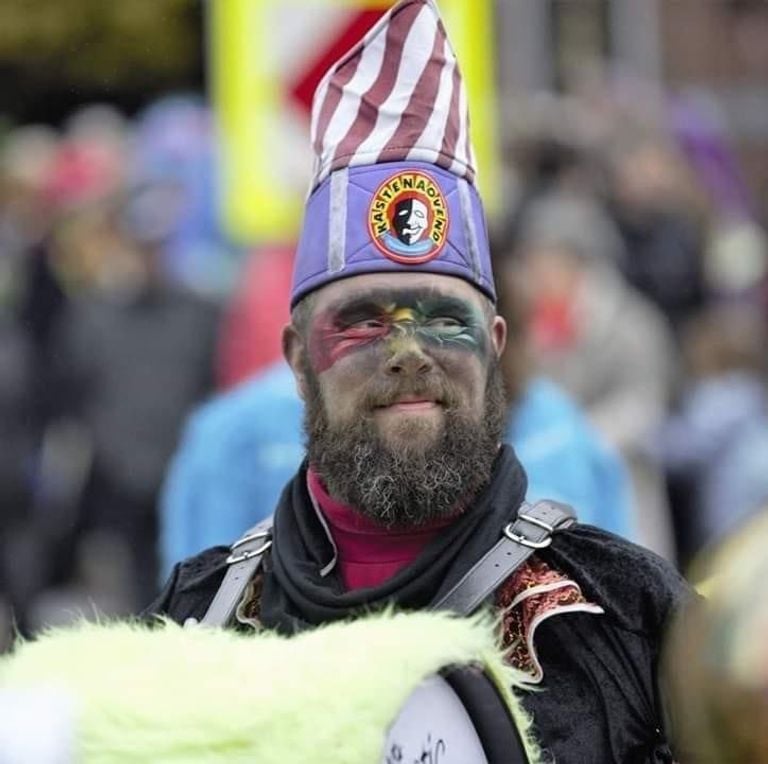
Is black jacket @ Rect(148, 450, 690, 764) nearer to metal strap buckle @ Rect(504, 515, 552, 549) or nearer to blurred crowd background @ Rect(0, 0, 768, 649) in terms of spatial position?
metal strap buckle @ Rect(504, 515, 552, 549)

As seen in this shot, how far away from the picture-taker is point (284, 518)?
3959 mm

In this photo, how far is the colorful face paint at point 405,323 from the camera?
149 inches

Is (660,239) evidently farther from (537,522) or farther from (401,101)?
(537,522)

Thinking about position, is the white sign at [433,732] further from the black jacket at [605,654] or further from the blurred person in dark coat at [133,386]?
the blurred person in dark coat at [133,386]

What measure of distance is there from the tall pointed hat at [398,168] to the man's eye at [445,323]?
0.08 meters

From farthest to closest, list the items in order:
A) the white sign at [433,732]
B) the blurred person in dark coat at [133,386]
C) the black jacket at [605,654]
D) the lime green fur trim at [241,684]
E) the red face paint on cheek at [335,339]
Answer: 1. the blurred person in dark coat at [133,386]
2. the red face paint on cheek at [335,339]
3. the black jacket at [605,654]
4. the white sign at [433,732]
5. the lime green fur trim at [241,684]

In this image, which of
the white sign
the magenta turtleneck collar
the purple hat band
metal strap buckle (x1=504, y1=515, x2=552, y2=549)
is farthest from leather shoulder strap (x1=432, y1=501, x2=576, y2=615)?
the purple hat band

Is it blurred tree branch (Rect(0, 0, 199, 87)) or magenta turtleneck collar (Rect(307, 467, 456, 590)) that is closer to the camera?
magenta turtleneck collar (Rect(307, 467, 456, 590))

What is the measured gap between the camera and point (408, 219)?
3818 millimetres

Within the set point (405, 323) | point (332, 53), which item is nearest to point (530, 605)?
point (405, 323)

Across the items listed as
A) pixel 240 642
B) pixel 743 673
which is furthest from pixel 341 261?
pixel 743 673

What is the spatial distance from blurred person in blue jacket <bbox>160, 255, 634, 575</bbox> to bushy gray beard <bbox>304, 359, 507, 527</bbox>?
2.01 meters

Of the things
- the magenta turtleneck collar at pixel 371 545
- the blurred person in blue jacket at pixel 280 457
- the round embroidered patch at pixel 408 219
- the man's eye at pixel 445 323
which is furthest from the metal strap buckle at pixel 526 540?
the blurred person in blue jacket at pixel 280 457

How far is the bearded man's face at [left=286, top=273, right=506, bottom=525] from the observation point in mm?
3764
